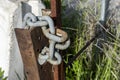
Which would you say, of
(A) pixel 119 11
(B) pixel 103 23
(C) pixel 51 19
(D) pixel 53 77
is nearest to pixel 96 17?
(B) pixel 103 23

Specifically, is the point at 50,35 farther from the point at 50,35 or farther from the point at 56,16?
→ the point at 56,16

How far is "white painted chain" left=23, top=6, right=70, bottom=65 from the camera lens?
133cm

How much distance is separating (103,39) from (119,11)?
0.36 meters

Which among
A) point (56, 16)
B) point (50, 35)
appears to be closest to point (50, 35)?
point (50, 35)

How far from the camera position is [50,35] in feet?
4.44

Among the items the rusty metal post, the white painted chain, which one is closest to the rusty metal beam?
the rusty metal post

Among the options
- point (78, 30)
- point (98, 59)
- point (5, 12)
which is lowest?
point (98, 59)

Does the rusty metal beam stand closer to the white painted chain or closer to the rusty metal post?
the rusty metal post

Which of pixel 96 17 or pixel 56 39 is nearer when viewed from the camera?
pixel 56 39

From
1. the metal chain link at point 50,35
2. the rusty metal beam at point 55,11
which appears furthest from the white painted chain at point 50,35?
the rusty metal beam at point 55,11

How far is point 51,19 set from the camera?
1.34m

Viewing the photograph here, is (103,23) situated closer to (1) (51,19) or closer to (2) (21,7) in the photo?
(2) (21,7)

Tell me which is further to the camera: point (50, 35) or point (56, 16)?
point (56, 16)

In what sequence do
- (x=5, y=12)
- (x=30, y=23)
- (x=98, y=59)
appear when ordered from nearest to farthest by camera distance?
(x=30, y=23) → (x=5, y=12) → (x=98, y=59)
